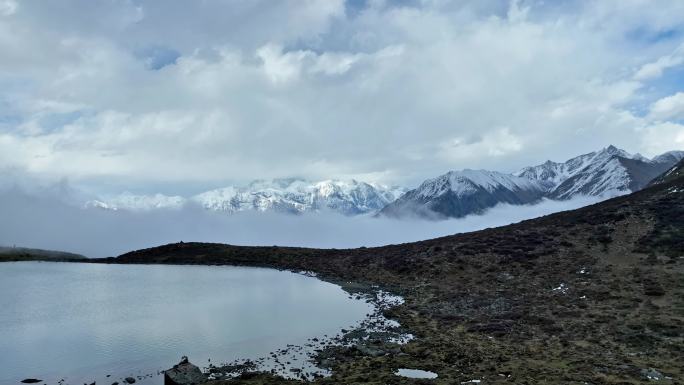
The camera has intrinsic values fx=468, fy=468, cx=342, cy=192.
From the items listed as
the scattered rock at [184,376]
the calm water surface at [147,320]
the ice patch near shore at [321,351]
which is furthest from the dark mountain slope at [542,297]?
the calm water surface at [147,320]

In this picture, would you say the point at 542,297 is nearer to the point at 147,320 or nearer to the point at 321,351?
the point at 321,351

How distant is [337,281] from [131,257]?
72.2 meters

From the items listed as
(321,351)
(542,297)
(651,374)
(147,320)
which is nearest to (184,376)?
(321,351)

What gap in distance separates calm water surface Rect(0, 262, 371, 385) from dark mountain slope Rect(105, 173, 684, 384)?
929 centimetres

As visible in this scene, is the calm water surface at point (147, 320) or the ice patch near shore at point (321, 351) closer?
the ice patch near shore at point (321, 351)

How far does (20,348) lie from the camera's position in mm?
42250

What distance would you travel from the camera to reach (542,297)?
5931 centimetres

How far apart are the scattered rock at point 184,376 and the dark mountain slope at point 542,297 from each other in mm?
4429

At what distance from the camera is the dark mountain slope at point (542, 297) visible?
36.7 meters

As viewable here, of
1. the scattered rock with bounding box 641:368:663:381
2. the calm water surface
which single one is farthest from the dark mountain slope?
the calm water surface

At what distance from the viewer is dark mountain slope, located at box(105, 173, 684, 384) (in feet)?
121

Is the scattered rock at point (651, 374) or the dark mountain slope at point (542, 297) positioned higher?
the dark mountain slope at point (542, 297)

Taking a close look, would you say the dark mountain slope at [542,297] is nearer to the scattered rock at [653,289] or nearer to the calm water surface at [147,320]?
the scattered rock at [653,289]

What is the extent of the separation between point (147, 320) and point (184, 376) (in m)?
23.5
